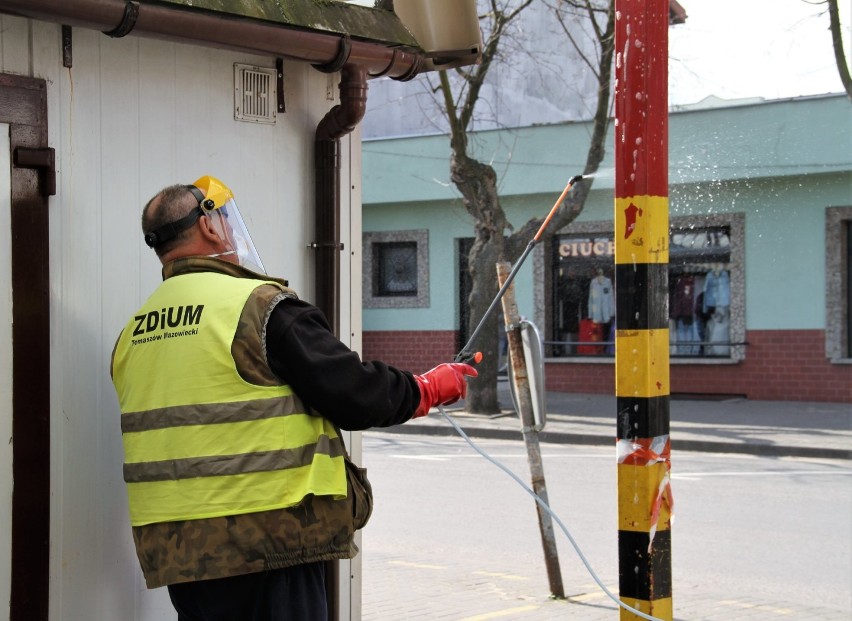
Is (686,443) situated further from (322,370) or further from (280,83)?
(322,370)

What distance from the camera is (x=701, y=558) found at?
858 cm

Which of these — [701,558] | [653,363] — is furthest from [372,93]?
[653,363]

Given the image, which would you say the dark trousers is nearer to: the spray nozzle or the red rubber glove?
the red rubber glove

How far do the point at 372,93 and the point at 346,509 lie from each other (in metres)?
23.9

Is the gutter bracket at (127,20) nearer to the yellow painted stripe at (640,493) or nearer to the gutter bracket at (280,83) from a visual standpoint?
the gutter bracket at (280,83)

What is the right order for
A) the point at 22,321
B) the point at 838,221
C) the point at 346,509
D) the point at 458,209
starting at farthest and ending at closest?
the point at 458,209 < the point at 838,221 < the point at 22,321 < the point at 346,509

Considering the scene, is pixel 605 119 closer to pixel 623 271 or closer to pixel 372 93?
pixel 372 93

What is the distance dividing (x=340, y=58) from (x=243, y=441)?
210 centimetres

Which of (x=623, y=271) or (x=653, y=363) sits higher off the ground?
(x=623, y=271)

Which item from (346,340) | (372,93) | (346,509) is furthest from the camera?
(372,93)

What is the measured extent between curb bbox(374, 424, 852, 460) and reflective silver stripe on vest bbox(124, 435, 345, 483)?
10.2 meters

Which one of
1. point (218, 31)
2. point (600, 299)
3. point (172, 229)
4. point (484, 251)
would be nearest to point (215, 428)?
point (172, 229)

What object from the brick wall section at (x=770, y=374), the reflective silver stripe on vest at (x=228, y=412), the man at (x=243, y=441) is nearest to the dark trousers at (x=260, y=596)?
the man at (x=243, y=441)

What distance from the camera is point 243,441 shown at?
314 cm
